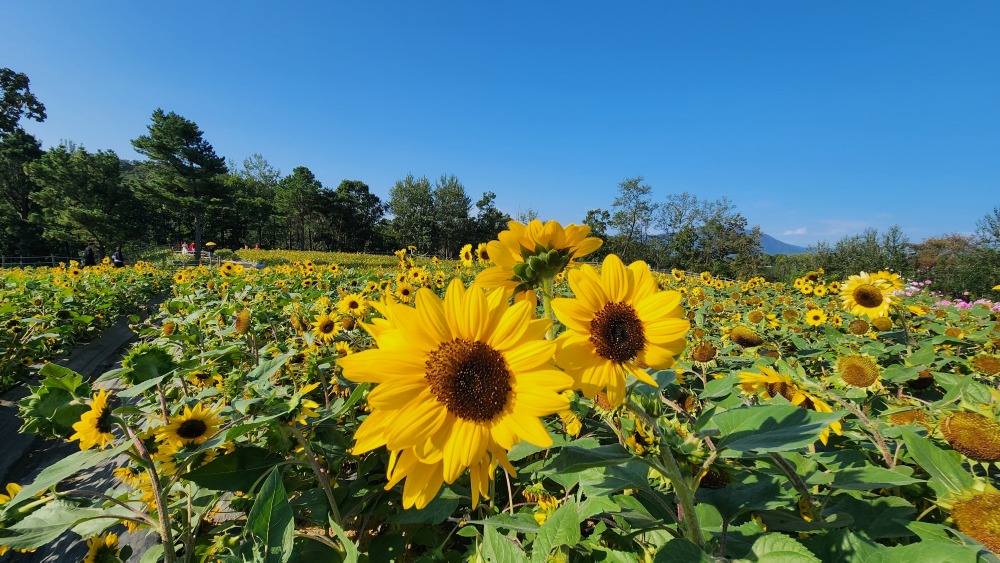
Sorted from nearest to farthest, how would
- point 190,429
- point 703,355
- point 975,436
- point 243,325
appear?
point 975,436 < point 190,429 < point 703,355 < point 243,325

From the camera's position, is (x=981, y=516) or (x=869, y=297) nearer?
(x=981, y=516)

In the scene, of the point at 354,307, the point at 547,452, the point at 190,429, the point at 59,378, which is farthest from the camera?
the point at 354,307

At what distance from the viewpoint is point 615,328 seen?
0.76 metres

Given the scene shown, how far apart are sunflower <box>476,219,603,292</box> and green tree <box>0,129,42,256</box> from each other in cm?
4875

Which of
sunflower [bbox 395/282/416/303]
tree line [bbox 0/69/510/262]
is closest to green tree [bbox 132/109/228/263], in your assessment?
tree line [bbox 0/69/510/262]

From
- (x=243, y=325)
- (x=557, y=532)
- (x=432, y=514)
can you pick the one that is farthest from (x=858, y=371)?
(x=243, y=325)

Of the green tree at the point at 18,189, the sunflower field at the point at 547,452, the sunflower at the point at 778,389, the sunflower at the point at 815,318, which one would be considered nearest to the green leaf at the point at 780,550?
the sunflower field at the point at 547,452

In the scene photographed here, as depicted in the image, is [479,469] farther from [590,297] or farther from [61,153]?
[61,153]

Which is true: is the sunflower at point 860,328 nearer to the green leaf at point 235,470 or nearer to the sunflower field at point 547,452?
the sunflower field at point 547,452

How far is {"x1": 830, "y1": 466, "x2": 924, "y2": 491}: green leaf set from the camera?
736mm

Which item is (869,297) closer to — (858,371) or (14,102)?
(858,371)

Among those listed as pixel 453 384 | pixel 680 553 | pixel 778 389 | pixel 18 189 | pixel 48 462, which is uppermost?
pixel 18 189

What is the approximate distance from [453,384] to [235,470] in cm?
72

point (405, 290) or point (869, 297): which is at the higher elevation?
point (869, 297)
